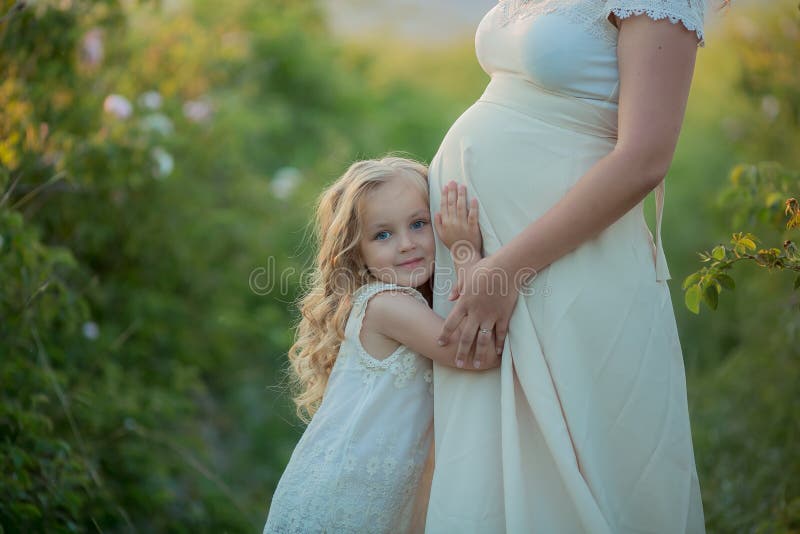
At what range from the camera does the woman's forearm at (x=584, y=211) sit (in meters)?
1.72

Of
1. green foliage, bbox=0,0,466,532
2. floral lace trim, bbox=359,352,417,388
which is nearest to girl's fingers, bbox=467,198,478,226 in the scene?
floral lace trim, bbox=359,352,417,388

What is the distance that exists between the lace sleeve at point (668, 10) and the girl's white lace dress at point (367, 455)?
33.3 inches

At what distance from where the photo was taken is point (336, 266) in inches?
91.9

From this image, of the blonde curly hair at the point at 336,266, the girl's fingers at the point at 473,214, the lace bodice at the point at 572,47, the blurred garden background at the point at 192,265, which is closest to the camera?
the lace bodice at the point at 572,47

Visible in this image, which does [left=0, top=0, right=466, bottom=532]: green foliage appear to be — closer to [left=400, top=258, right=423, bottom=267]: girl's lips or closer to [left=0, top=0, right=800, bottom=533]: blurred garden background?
[left=0, top=0, right=800, bottom=533]: blurred garden background

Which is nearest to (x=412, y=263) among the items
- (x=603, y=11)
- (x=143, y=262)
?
(x=603, y=11)

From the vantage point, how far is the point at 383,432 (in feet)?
6.93

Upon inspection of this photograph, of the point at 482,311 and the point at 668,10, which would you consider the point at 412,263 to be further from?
the point at 668,10

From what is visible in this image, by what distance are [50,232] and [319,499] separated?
2640 mm

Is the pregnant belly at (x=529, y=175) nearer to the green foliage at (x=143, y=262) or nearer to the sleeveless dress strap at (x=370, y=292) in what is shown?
the sleeveless dress strap at (x=370, y=292)

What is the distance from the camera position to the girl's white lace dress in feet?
6.91

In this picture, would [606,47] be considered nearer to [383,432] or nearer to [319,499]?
[383,432]

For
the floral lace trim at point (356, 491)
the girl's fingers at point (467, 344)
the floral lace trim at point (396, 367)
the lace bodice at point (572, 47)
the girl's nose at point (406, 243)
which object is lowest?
the floral lace trim at point (356, 491)

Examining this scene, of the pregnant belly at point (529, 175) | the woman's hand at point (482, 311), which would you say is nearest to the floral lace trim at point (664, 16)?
the pregnant belly at point (529, 175)
